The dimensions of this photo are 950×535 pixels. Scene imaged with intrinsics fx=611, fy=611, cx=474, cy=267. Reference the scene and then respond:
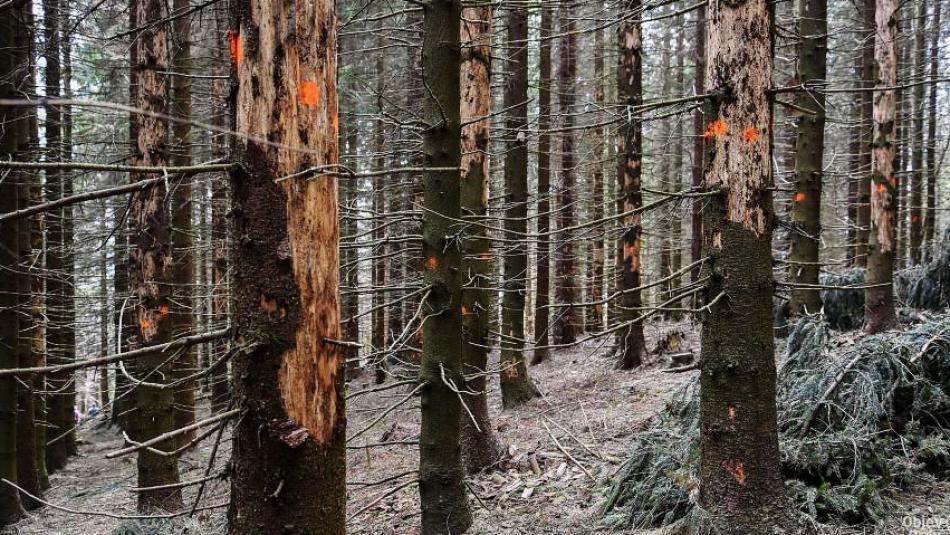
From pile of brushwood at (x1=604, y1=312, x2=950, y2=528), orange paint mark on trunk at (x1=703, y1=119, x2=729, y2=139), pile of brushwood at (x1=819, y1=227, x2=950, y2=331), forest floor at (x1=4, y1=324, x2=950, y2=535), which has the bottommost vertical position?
forest floor at (x1=4, y1=324, x2=950, y2=535)

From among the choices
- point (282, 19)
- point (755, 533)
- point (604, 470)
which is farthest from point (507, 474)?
point (282, 19)

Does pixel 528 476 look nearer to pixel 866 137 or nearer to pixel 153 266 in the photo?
pixel 153 266

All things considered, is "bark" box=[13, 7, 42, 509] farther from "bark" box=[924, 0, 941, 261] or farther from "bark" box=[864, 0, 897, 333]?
"bark" box=[924, 0, 941, 261]

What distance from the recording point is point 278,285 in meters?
2.70

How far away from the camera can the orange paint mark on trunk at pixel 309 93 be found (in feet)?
9.12

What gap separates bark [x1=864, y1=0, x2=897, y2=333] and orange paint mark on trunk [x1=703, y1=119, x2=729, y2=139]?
20.8ft

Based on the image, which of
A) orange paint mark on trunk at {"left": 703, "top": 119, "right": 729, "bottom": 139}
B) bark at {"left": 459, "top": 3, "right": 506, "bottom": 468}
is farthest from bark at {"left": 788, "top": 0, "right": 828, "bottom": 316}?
orange paint mark on trunk at {"left": 703, "top": 119, "right": 729, "bottom": 139}

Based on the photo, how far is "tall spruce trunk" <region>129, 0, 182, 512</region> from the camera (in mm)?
8070

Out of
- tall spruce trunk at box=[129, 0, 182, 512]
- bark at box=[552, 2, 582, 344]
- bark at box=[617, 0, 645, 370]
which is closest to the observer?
tall spruce trunk at box=[129, 0, 182, 512]

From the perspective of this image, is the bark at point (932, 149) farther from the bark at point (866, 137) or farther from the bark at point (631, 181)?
the bark at point (631, 181)

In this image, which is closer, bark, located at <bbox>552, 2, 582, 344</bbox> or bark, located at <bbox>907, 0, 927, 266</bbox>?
bark, located at <bbox>552, 2, 582, 344</bbox>

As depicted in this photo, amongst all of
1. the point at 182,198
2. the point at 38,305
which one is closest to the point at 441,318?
the point at 182,198

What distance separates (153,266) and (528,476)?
5907mm

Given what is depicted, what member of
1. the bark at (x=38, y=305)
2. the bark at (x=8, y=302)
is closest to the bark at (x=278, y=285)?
the bark at (x=8, y=302)
